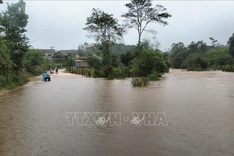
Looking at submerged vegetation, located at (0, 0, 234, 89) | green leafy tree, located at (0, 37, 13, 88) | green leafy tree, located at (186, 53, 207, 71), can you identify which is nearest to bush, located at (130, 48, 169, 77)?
submerged vegetation, located at (0, 0, 234, 89)

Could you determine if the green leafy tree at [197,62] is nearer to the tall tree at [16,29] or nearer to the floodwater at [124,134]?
the tall tree at [16,29]

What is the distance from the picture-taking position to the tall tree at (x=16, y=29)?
28812 millimetres

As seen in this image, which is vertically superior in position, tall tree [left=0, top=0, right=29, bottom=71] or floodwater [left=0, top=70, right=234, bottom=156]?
tall tree [left=0, top=0, right=29, bottom=71]

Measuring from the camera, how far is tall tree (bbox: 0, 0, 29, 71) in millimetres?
28812

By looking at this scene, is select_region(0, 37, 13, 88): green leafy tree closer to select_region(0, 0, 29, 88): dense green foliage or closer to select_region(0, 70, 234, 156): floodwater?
select_region(0, 0, 29, 88): dense green foliage

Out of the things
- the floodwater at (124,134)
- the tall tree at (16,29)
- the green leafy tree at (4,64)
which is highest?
the tall tree at (16,29)

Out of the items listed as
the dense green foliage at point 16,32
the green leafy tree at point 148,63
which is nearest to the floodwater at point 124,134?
the dense green foliage at point 16,32

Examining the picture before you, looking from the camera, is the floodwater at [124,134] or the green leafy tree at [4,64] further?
the green leafy tree at [4,64]

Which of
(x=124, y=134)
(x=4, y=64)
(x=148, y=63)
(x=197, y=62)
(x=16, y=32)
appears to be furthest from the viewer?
(x=197, y=62)

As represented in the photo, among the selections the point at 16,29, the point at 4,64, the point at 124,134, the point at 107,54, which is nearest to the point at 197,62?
the point at 107,54

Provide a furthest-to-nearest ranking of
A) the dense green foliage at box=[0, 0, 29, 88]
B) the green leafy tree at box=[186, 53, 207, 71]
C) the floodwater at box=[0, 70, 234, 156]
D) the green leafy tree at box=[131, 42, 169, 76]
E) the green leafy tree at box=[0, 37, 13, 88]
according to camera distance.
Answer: the green leafy tree at box=[186, 53, 207, 71], the green leafy tree at box=[131, 42, 169, 76], the dense green foliage at box=[0, 0, 29, 88], the green leafy tree at box=[0, 37, 13, 88], the floodwater at box=[0, 70, 234, 156]

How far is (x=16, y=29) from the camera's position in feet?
95.8

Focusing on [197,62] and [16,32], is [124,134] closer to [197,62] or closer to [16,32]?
[16,32]

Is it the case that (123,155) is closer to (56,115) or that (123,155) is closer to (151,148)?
(151,148)
